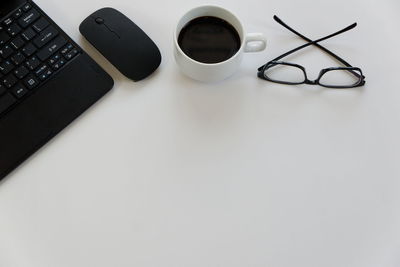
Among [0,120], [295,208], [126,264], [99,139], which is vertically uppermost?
[0,120]

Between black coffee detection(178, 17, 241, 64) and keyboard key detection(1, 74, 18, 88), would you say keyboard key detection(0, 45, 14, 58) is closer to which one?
keyboard key detection(1, 74, 18, 88)

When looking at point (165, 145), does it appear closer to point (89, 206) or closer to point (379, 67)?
point (89, 206)

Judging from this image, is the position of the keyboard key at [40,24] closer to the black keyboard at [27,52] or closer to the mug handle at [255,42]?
the black keyboard at [27,52]

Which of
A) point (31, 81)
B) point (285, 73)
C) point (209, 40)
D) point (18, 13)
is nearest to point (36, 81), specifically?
point (31, 81)

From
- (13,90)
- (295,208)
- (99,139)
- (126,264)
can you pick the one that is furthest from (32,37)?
(295,208)

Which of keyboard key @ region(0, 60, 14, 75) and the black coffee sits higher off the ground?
keyboard key @ region(0, 60, 14, 75)

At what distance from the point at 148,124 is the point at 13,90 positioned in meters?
0.21

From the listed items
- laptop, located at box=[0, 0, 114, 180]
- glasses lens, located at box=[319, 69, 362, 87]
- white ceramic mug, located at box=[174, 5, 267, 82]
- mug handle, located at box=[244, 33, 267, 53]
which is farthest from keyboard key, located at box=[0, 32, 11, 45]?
glasses lens, located at box=[319, 69, 362, 87]

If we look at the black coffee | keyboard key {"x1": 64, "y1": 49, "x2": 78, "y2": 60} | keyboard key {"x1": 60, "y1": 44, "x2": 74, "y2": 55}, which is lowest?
the black coffee

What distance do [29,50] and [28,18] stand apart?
56 millimetres

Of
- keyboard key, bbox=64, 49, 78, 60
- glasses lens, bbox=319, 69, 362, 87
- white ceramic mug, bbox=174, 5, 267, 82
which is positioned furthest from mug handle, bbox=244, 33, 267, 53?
keyboard key, bbox=64, 49, 78, 60

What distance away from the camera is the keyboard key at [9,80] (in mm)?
601

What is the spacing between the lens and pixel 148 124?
24.7 inches

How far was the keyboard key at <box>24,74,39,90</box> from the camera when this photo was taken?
0.61 metres
